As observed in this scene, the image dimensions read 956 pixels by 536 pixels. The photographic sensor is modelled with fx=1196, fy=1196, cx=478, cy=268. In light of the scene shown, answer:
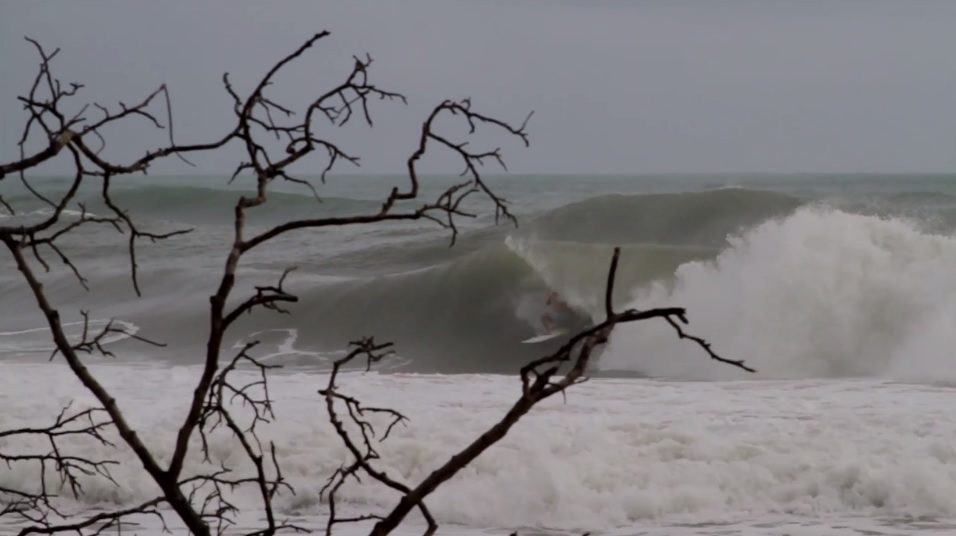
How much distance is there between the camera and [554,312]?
13367 mm

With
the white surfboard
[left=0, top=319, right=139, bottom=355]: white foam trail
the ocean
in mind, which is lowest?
the white surfboard

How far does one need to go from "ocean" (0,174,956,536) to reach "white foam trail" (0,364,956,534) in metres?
0.01

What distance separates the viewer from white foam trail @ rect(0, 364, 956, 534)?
5168 mm

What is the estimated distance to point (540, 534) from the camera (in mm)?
4855

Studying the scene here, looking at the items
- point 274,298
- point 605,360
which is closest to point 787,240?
point 605,360

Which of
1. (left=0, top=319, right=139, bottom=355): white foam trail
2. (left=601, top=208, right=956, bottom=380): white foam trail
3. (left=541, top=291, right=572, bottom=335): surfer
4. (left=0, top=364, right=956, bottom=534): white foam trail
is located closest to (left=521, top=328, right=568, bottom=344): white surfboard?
(left=541, top=291, right=572, bottom=335): surfer

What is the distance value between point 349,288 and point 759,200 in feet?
23.2

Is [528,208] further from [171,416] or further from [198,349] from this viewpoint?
[171,416]

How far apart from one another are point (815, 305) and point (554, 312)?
10.4 feet

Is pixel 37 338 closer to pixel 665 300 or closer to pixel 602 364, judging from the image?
pixel 602 364

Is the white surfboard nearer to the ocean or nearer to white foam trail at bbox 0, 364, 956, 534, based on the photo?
the ocean

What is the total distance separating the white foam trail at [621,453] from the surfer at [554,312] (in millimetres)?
5386

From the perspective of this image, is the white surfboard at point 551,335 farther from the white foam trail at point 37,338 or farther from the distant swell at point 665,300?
the white foam trail at point 37,338

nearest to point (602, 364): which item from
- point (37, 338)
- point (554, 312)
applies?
point (554, 312)
